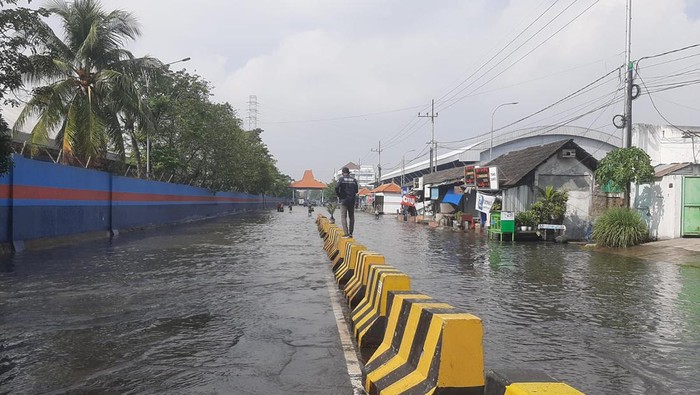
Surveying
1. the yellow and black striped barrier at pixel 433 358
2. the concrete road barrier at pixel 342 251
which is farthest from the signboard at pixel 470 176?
the yellow and black striped barrier at pixel 433 358

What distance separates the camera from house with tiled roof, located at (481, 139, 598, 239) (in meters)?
22.7

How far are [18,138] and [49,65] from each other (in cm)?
853

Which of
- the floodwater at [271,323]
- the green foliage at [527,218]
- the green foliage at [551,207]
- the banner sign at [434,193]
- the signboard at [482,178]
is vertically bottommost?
the floodwater at [271,323]

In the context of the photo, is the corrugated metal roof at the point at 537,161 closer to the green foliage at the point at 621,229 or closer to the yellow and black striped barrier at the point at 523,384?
the green foliage at the point at 621,229

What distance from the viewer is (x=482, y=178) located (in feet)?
82.1

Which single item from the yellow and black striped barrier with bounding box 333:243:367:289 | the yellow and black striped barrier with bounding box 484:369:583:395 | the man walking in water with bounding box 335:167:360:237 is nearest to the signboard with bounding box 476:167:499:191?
the man walking in water with bounding box 335:167:360:237

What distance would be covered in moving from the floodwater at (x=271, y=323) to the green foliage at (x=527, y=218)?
849 cm

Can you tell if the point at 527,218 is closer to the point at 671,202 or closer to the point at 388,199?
the point at 671,202

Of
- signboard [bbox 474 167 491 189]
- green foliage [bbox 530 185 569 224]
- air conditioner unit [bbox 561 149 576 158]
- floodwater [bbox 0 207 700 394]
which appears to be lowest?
floodwater [bbox 0 207 700 394]

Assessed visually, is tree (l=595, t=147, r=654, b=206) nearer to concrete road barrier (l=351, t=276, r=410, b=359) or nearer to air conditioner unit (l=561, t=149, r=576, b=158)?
air conditioner unit (l=561, t=149, r=576, b=158)

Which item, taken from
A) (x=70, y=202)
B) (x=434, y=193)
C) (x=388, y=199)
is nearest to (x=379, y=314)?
(x=70, y=202)

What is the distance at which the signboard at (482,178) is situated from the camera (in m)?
24.7

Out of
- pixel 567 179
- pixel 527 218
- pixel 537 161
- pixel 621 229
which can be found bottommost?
pixel 621 229

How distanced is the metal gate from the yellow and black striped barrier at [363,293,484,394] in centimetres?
1724
